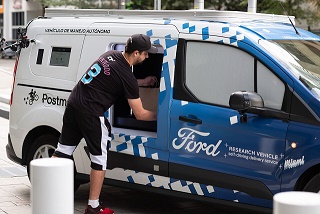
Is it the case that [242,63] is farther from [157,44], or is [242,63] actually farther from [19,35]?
[19,35]

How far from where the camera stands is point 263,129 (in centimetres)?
554

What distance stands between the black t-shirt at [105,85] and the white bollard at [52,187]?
2151 mm

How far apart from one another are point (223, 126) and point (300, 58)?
0.88 meters

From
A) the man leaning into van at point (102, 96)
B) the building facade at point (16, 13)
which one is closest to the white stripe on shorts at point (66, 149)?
the man leaning into van at point (102, 96)

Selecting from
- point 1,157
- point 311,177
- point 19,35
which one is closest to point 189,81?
point 311,177

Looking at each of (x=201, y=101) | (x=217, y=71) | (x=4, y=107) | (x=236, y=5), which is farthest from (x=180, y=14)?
(x=236, y=5)

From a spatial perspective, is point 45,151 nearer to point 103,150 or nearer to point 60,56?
point 60,56

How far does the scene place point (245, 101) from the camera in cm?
545

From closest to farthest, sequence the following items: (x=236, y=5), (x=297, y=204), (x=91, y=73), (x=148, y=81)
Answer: (x=297, y=204), (x=91, y=73), (x=148, y=81), (x=236, y=5)

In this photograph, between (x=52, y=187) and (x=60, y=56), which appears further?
(x=60, y=56)

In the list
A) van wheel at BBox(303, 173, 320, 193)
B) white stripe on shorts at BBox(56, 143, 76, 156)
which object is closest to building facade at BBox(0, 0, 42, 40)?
white stripe on shorts at BBox(56, 143, 76, 156)

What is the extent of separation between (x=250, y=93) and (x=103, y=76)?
132cm

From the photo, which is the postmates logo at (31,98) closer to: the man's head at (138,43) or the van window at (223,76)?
the man's head at (138,43)

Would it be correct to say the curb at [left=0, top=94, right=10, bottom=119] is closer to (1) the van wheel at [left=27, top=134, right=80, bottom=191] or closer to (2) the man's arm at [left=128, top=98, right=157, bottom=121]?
(1) the van wheel at [left=27, top=134, right=80, bottom=191]
